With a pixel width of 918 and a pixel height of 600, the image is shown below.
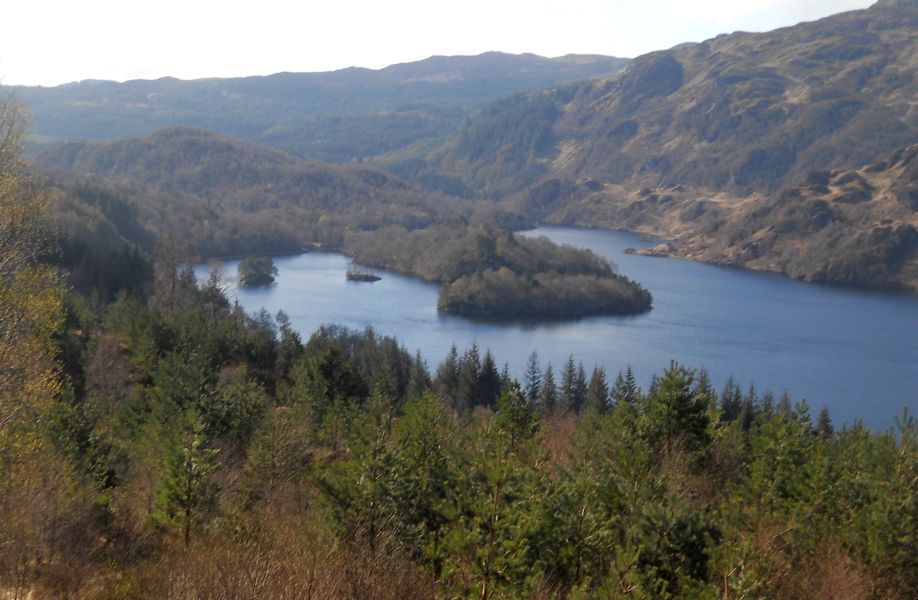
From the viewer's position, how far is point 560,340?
59.8 m

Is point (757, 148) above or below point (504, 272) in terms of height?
above

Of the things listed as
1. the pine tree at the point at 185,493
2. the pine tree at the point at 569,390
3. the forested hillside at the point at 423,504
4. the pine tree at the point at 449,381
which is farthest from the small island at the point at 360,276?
the pine tree at the point at 185,493

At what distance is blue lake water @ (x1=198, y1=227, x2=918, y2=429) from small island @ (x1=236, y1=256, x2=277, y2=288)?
1318 millimetres

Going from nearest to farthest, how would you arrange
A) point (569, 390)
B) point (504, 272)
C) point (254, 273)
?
point (569, 390) < point (254, 273) < point (504, 272)

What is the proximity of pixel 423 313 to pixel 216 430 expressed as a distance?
52.8 meters

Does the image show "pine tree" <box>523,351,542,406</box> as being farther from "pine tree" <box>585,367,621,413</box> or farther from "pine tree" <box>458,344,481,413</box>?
"pine tree" <box>585,367,621,413</box>

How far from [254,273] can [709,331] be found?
39.2m

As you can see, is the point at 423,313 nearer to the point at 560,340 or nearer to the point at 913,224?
the point at 560,340

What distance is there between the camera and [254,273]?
239 feet

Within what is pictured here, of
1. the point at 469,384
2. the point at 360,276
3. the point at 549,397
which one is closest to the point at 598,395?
the point at 549,397

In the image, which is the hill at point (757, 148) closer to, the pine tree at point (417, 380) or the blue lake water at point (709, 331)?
the blue lake water at point (709, 331)

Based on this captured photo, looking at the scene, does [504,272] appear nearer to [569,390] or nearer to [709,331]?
[709,331]

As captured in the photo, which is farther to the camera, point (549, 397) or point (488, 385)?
point (549, 397)

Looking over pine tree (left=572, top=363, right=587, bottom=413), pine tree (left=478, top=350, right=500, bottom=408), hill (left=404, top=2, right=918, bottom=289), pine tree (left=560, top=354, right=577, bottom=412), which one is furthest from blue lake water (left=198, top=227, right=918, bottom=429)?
hill (left=404, top=2, right=918, bottom=289)
